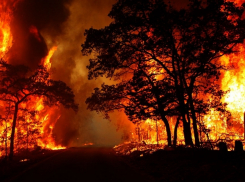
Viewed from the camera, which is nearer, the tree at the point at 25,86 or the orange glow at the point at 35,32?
the tree at the point at 25,86

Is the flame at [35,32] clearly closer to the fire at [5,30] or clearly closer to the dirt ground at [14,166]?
the fire at [5,30]

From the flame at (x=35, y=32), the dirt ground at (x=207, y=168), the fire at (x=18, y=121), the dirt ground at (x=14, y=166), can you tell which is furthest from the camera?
the flame at (x=35, y=32)

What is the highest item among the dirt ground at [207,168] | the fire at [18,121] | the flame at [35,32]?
the flame at [35,32]

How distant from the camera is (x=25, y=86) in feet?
74.2

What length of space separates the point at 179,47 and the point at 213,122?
32072 mm

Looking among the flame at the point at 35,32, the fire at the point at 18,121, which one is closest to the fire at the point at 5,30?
the fire at the point at 18,121

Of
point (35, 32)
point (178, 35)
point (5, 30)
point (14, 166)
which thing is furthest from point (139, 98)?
point (35, 32)

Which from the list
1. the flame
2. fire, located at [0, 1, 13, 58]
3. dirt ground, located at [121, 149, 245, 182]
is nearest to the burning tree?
dirt ground, located at [121, 149, 245, 182]

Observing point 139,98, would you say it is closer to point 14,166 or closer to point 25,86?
point 14,166

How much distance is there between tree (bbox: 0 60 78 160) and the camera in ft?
69.5

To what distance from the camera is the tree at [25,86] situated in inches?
834

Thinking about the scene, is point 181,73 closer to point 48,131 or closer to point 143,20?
point 143,20

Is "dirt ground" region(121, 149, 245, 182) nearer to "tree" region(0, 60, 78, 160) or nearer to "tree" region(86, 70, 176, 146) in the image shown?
"tree" region(86, 70, 176, 146)

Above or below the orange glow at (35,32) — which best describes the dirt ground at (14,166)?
below
